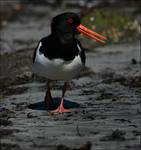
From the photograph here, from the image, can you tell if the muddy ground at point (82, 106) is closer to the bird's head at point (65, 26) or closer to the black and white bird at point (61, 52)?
the black and white bird at point (61, 52)

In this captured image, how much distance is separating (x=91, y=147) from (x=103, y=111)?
1947 mm

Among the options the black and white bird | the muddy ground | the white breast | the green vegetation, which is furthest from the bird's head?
the green vegetation

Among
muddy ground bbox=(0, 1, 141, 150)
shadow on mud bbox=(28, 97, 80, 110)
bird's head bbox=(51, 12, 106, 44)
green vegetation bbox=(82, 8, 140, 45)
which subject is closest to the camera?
muddy ground bbox=(0, 1, 141, 150)

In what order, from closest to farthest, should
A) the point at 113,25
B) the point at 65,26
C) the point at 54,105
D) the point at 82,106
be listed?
1. the point at 65,26
2. the point at 82,106
3. the point at 54,105
4. the point at 113,25

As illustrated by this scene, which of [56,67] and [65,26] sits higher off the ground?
[65,26]

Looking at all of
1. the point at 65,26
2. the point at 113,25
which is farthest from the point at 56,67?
the point at 113,25

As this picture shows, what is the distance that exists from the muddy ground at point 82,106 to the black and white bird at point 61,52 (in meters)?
0.57

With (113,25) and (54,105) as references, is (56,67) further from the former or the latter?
(113,25)

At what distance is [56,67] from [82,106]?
2.86 feet

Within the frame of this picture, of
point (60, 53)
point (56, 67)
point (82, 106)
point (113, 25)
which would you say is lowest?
point (82, 106)

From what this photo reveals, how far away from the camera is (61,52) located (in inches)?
348

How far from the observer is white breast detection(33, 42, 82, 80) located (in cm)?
878

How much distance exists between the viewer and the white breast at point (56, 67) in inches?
346

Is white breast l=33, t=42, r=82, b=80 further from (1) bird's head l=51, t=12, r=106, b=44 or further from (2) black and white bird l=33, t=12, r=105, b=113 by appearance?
(1) bird's head l=51, t=12, r=106, b=44
